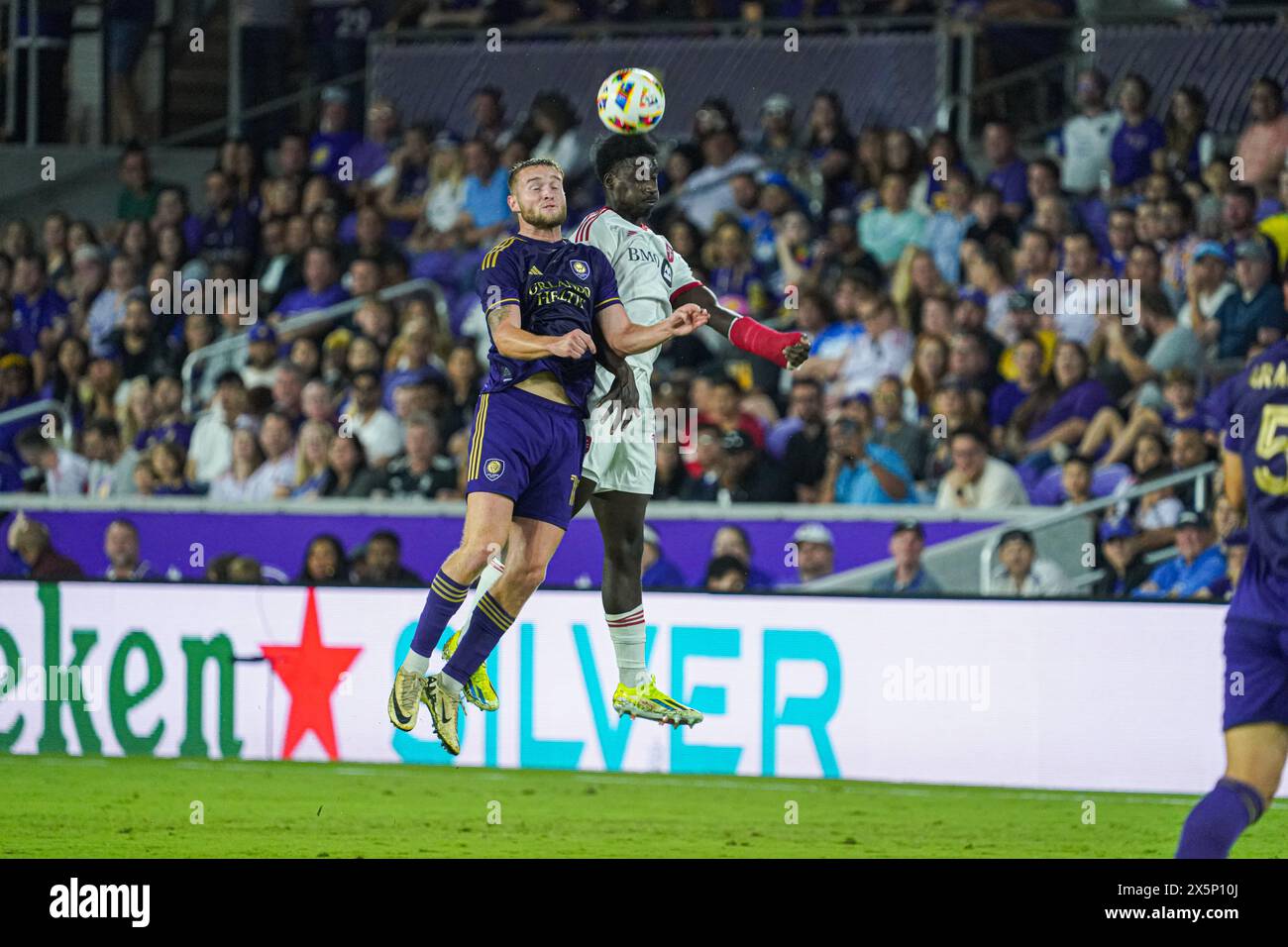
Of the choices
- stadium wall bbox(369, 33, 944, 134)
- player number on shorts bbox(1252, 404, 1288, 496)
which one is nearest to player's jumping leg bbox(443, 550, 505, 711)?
player number on shorts bbox(1252, 404, 1288, 496)

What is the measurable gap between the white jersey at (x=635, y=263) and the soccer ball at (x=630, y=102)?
0.36m

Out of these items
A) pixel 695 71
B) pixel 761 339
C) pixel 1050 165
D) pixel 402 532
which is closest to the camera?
pixel 761 339

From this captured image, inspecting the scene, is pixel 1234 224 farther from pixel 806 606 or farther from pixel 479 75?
pixel 479 75

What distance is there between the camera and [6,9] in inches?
789

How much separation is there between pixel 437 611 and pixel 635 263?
165 cm

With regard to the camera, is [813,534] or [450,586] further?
[813,534]

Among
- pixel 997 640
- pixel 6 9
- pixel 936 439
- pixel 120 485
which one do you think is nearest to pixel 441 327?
pixel 120 485

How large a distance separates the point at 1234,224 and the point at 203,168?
32.7 ft

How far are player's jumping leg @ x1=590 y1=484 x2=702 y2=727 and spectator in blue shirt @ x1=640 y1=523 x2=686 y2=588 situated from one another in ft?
14.1

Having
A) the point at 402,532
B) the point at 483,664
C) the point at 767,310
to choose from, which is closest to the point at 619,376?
the point at 483,664

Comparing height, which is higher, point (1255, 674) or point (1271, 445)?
point (1271, 445)

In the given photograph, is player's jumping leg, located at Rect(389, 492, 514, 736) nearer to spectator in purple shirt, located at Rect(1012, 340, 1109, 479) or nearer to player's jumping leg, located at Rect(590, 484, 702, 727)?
player's jumping leg, located at Rect(590, 484, 702, 727)

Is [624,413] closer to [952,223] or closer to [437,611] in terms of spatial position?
[437,611]

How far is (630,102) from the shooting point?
8.52m
